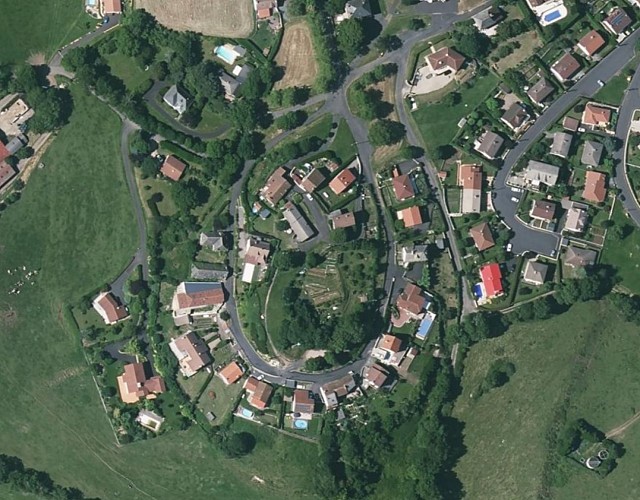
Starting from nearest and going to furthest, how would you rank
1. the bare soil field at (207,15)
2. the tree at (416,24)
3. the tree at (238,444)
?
the tree at (238,444) → the tree at (416,24) → the bare soil field at (207,15)

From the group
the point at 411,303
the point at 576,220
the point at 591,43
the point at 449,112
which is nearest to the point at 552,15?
the point at 591,43

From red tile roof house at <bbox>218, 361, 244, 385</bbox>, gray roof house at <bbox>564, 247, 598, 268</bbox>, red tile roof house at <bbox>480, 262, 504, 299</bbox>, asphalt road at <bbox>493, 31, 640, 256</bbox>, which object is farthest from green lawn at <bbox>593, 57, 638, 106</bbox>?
red tile roof house at <bbox>218, 361, 244, 385</bbox>

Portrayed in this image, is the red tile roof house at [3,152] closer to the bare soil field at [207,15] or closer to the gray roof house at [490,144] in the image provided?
the bare soil field at [207,15]

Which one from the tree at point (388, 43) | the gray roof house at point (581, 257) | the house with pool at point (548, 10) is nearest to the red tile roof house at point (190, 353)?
the tree at point (388, 43)

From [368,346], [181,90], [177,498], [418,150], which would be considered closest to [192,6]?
[181,90]

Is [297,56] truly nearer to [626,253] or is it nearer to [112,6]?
[112,6]

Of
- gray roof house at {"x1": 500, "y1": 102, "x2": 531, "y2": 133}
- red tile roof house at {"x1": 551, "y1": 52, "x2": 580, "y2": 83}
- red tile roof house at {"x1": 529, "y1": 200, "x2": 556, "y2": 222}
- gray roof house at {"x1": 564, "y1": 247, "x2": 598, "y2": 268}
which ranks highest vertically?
red tile roof house at {"x1": 551, "y1": 52, "x2": 580, "y2": 83}

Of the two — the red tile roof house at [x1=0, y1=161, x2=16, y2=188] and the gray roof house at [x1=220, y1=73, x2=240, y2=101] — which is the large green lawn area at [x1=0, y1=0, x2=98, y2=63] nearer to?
the red tile roof house at [x1=0, y1=161, x2=16, y2=188]
